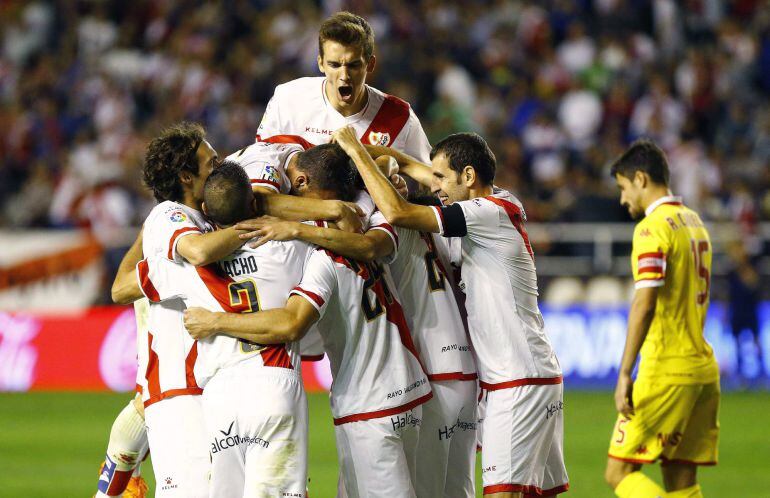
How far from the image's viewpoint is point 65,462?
10.8 m

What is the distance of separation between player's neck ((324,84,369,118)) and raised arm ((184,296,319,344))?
165 cm

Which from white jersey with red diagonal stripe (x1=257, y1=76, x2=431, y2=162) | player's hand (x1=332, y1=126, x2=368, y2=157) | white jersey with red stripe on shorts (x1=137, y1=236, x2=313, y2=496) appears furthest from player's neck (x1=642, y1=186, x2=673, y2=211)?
white jersey with red stripe on shorts (x1=137, y1=236, x2=313, y2=496)

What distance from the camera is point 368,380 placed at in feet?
20.3

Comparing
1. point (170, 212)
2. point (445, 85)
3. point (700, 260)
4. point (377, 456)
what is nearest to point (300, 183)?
point (170, 212)

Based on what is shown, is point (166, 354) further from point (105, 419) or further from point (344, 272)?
point (105, 419)

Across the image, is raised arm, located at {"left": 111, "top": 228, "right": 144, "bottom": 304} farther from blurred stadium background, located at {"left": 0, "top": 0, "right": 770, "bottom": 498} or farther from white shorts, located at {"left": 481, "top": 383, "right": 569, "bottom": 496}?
blurred stadium background, located at {"left": 0, "top": 0, "right": 770, "bottom": 498}

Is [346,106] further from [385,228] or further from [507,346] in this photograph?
[507,346]

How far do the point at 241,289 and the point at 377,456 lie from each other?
44.0 inches

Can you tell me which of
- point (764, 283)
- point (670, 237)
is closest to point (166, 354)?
point (670, 237)

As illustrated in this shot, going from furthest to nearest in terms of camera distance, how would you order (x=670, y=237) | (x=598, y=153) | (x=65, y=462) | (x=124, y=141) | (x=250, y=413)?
(x=124, y=141) < (x=598, y=153) < (x=65, y=462) < (x=670, y=237) < (x=250, y=413)

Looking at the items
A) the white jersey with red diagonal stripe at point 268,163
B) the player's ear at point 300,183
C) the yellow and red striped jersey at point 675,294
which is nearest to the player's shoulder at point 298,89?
the white jersey with red diagonal stripe at point 268,163

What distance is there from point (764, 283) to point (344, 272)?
452 inches

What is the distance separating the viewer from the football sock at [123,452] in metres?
7.27

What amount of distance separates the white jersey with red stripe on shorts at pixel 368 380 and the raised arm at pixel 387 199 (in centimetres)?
32
